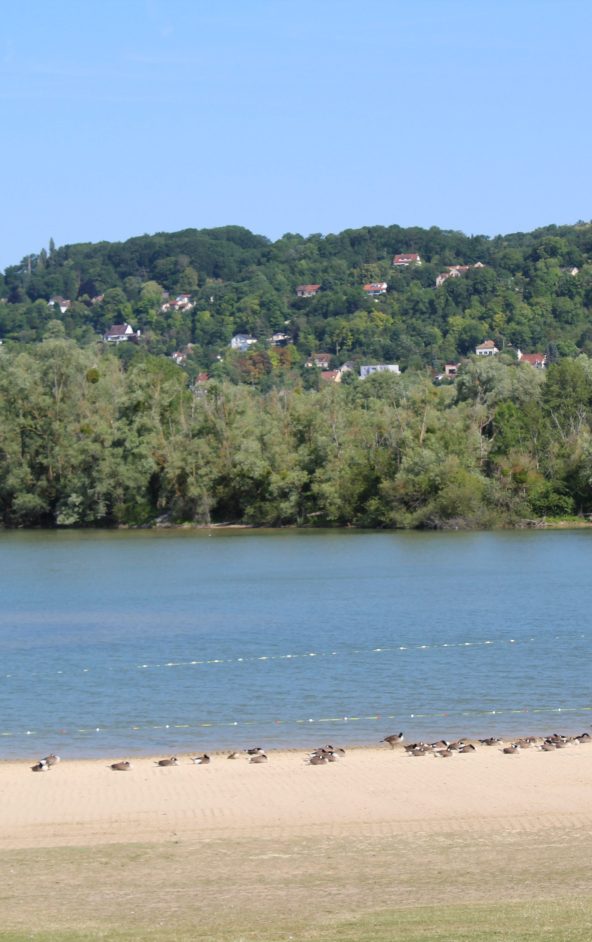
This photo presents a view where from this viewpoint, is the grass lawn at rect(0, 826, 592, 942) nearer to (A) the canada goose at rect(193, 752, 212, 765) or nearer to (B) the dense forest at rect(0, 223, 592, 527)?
(A) the canada goose at rect(193, 752, 212, 765)

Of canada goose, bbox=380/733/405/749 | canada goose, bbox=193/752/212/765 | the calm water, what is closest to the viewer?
canada goose, bbox=193/752/212/765

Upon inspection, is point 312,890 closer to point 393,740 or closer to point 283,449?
point 393,740

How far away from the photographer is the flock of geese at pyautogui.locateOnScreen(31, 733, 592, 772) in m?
21.8

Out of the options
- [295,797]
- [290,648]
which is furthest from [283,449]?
[295,797]

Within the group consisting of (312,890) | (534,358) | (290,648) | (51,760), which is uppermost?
(534,358)

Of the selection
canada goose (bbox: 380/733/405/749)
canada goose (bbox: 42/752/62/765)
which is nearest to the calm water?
canada goose (bbox: 380/733/405/749)

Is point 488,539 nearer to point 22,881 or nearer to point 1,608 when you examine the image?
point 1,608

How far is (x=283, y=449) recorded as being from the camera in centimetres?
8438

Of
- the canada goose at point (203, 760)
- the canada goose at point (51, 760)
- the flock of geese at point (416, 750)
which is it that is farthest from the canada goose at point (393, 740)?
the canada goose at point (51, 760)

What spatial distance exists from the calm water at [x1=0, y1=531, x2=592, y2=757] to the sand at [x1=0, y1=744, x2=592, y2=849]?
2.60 metres

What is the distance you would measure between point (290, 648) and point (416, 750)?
13636mm

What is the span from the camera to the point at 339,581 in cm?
5288

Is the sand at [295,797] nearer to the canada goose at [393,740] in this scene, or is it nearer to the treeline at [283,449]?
the canada goose at [393,740]

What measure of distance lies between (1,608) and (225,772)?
26.7 metres
